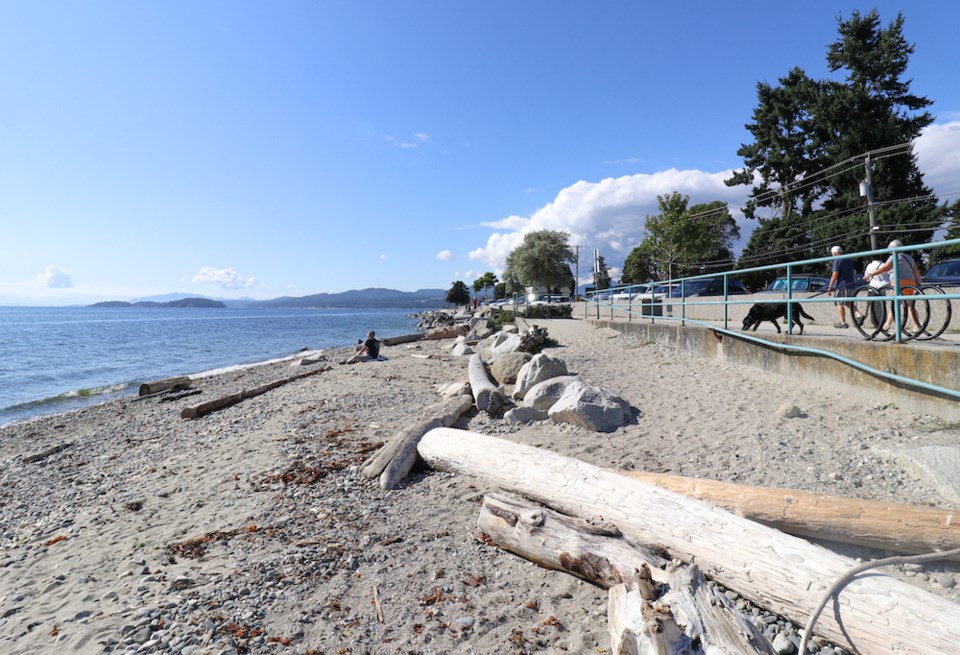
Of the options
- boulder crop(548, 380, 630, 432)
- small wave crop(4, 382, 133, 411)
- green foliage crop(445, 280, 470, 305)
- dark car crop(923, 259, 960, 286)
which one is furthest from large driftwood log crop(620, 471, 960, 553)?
green foliage crop(445, 280, 470, 305)

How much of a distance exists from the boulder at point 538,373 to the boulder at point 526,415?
37.1 inches

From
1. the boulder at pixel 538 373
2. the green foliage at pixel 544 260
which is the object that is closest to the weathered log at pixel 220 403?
the boulder at pixel 538 373

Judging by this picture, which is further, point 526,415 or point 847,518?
point 526,415

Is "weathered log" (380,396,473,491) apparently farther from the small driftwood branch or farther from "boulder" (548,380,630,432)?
the small driftwood branch

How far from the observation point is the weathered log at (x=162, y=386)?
16.0 meters

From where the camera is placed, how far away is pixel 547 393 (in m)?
7.19

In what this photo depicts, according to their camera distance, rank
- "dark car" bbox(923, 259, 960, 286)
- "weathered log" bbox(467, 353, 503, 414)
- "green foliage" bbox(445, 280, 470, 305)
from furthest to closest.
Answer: "green foliage" bbox(445, 280, 470, 305) → "dark car" bbox(923, 259, 960, 286) → "weathered log" bbox(467, 353, 503, 414)

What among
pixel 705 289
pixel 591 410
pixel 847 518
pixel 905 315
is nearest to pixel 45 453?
pixel 591 410

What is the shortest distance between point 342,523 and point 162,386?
15.2 meters

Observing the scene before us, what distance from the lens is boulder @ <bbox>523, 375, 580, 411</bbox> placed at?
23.5 ft

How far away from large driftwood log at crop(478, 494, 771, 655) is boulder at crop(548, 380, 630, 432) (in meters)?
2.59

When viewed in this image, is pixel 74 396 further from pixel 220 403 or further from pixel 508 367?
pixel 508 367

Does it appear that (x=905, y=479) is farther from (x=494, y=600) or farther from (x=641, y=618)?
(x=494, y=600)

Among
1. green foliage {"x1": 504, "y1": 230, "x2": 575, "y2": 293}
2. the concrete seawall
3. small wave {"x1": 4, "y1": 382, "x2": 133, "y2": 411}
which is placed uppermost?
green foliage {"x1": 504, "y1": 230, "x2": 575, "y2": 293}
